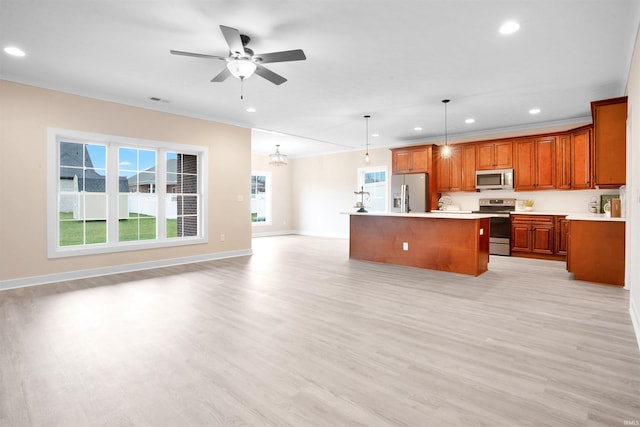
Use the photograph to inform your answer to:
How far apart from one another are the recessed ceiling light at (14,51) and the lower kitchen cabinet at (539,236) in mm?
8020

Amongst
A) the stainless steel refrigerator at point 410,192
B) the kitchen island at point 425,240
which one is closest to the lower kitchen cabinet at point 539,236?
the kitchen island at point 425,240

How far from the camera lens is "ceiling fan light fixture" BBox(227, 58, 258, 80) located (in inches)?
127

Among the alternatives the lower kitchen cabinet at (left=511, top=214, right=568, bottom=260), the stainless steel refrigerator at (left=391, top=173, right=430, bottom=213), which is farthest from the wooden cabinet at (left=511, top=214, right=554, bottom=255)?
the stainless steel refrigerator at (left=391, top=173, right=430, bottom=213)

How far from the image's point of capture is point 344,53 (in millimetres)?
3586

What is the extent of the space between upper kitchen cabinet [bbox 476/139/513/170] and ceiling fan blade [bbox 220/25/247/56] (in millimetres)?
5917

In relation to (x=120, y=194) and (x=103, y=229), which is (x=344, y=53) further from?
(x=103, y=229)

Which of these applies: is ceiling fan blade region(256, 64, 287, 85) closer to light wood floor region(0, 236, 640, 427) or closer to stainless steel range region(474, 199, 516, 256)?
light wood floor region(0, 236, 640, 427)

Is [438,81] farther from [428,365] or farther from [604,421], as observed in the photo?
[604,421]

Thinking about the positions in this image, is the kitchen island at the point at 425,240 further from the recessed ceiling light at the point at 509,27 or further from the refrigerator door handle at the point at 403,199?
the recessed ceiling light at the point at 509,27

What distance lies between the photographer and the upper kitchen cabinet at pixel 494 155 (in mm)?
6854

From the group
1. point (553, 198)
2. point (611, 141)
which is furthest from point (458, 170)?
point (611, 141)

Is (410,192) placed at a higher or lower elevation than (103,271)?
higher

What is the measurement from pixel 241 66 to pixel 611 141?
460 centimetres

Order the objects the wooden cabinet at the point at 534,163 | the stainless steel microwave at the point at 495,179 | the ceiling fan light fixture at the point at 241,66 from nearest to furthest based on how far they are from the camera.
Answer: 1. the ceiling fan light fixture at the point at 241,66
2. the wooden cabinet at the point at 534,163
3. the stainless steel microwave at the point at 495,179
